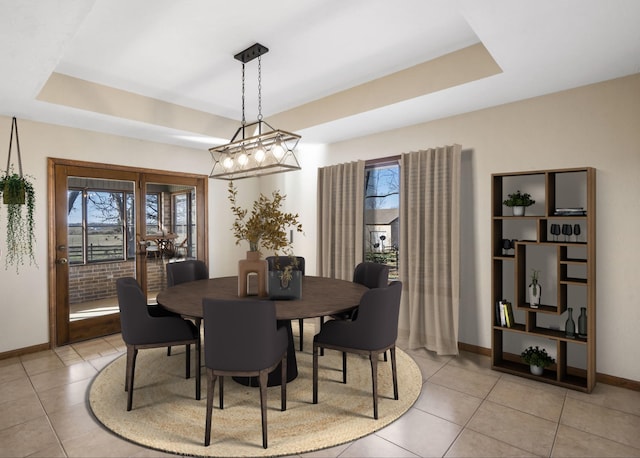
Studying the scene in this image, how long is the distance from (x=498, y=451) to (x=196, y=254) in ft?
14.0

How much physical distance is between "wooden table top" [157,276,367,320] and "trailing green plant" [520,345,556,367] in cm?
151

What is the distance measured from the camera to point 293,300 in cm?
275

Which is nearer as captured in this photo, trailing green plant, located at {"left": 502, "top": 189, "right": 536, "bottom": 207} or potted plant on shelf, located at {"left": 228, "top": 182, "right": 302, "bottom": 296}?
potted plant on shelf, located at {"left": 228, "top": 182, "right": 302, "bottom": 296}

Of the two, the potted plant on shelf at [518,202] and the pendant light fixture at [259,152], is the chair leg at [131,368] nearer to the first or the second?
the pendant light fixture at [259,152]

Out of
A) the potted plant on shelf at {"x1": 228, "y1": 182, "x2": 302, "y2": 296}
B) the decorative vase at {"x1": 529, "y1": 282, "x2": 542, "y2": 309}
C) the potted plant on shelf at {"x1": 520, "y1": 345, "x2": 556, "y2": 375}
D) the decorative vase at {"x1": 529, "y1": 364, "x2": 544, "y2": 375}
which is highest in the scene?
the potted plant on shelf at {"x1": 228, "y1": 182, "x2": 302, "y2": 296}

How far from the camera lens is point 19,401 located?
269 centimetres

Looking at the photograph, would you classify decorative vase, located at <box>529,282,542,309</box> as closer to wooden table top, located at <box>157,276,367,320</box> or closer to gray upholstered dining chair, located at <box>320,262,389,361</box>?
gray upholstered dining chair, located at <box>320,262,389,361</box>

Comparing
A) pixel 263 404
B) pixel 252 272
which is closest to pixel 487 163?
pixel 252 272

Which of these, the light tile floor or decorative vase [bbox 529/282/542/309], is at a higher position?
decorative vase [bbox 529/282/542/309]

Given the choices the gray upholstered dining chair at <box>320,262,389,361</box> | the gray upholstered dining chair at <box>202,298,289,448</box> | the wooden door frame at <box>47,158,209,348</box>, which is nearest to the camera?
the gray upholstered dining chair at <box>202,298,289,448</box>

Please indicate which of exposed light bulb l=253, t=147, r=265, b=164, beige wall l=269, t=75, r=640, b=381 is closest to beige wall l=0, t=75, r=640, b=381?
beige wall l=269, t=75, r=640, b=381

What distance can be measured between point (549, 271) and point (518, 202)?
68cm

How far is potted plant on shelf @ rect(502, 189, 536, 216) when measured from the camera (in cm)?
312

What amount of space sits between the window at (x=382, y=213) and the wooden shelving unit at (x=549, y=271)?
4.13 feet
